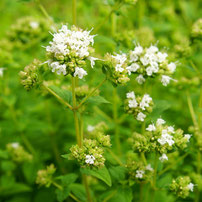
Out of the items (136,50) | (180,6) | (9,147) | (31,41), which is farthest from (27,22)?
(180,6)

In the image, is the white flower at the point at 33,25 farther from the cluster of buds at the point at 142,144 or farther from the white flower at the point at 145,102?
the cluster of buds at the point at 142,144

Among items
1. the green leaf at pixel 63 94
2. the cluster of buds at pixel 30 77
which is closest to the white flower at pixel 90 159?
the green leaf at pixel 63 94

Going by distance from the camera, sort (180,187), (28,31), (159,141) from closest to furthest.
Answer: (159,141) < (180,187) < (28,31)

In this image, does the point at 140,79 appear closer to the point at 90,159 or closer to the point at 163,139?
the point at 163,139

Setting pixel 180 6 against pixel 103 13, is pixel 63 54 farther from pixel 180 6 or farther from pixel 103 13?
pixel 180 6

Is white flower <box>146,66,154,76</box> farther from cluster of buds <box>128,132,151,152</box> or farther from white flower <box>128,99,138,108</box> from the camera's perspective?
cluster of buds <box>128,132,151,152</box>

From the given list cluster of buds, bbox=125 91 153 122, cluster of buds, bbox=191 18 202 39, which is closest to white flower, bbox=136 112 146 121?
cluster of buds, bbox=125 91 153 122

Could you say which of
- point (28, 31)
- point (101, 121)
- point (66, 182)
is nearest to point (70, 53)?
point (66, 182)
